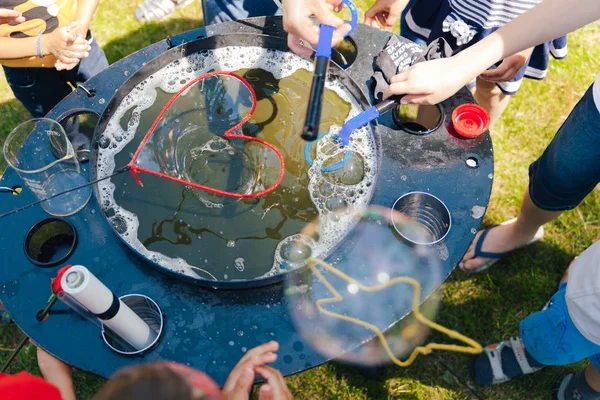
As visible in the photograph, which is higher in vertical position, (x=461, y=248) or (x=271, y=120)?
(x=271, y=120)

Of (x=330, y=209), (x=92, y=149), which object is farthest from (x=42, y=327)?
(x=330, y=209)

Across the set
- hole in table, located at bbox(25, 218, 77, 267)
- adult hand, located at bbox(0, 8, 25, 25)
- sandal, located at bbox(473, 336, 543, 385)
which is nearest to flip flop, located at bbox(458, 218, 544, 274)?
sandal, located at bbox(473, 336, 543, 385)

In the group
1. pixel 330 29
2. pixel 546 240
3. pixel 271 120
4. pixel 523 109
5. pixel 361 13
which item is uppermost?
pixel 330 29

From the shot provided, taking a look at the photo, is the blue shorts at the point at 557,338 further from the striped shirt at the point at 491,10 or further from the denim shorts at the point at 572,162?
the striped shirt at the point at 491,10

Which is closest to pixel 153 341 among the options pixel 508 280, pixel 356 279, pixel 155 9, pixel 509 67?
pixel 356 279

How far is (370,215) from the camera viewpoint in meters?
1.62

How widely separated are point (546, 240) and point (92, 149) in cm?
231

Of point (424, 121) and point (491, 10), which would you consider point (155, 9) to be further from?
point (491, 10)

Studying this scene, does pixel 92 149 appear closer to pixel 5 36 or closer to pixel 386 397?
pixel 5 36

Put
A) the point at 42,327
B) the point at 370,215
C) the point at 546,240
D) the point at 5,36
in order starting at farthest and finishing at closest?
the point at 546,240, the point at 5,36, the point at 370,215, the point at 42,327

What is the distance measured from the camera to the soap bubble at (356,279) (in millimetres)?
1459

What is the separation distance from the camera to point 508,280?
2467 millimetres

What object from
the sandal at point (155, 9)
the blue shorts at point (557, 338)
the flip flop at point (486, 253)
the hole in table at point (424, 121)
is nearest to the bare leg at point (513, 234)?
the flip flop at point (486, 253)

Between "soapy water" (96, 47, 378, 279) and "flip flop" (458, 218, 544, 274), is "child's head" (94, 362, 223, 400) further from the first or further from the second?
"flip flop" (458, 218, 544, 274)
